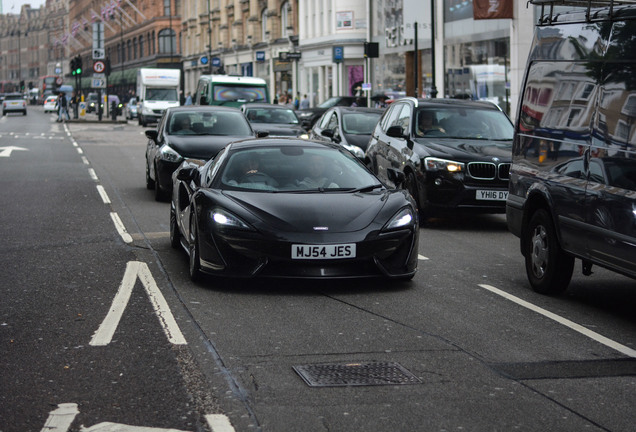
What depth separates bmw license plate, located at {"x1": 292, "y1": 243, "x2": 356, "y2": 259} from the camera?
8570 mm

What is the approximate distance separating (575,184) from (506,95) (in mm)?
28856

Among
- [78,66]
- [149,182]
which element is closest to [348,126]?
[149,182]

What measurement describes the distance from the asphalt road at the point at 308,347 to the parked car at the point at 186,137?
496 centimetres

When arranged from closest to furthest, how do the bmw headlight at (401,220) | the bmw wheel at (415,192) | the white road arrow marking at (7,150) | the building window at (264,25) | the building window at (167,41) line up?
the bmw headlight at (401,220)
the bmw wheel at (415,192)
the white road arrow marking at (7,150)
the building window at (264,25)
the building window at (167,41)

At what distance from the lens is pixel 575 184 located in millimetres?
8273

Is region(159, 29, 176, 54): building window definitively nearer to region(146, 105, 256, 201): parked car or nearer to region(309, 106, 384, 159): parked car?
region(309, 106, 384, 159): parked car

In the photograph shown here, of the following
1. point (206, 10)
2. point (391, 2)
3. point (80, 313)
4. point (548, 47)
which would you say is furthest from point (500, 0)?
point (206, 10)

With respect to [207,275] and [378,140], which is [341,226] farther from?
[378,140]

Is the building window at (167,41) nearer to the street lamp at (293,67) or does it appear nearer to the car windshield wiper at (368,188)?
the street lamp at (293,67)

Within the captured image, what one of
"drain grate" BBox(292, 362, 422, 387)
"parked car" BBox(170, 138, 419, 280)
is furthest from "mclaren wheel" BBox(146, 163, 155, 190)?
"drain grate" BBox(292, 362, 422, 387)

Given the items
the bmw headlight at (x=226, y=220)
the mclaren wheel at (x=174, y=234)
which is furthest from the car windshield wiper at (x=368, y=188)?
the mclaren wheel at (x=174, y=234)

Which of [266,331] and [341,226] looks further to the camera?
[341,226]

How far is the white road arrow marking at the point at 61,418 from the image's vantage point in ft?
16.3

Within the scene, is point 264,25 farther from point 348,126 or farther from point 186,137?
point 186,137
